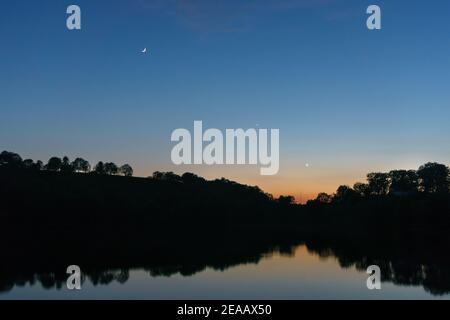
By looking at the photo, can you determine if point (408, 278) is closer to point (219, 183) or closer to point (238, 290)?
point (238, 290)

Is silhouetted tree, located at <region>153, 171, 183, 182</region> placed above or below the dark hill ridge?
above

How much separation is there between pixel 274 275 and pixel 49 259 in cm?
1845

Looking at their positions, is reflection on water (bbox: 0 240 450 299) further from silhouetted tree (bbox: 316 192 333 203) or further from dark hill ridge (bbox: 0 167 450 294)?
silhouetted tree (bbox: 316 192 333 203)

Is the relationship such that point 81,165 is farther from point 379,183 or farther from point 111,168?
point 379,183

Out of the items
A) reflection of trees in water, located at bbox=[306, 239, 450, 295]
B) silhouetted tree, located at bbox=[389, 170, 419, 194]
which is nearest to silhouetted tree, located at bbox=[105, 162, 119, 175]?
silhouetted tree, located at bbox=[389, 170, 419, 194]

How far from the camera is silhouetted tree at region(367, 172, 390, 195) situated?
130000 mm

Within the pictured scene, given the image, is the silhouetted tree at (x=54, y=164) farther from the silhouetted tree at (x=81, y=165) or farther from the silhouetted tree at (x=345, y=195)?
the silhouetted tree at (x=345, y=195)

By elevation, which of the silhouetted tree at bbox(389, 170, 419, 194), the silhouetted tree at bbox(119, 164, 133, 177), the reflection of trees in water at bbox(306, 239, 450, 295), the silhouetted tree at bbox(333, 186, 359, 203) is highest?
the silhouetted tree at bbox(119, 164, 133, 177)

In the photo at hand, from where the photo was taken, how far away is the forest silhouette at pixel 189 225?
3947 centimetres

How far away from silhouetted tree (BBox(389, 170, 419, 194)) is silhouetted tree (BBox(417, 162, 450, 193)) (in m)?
3.44

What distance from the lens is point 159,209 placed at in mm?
103125

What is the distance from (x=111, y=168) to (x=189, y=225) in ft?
217

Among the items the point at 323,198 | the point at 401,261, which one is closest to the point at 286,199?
the point at 323,198
